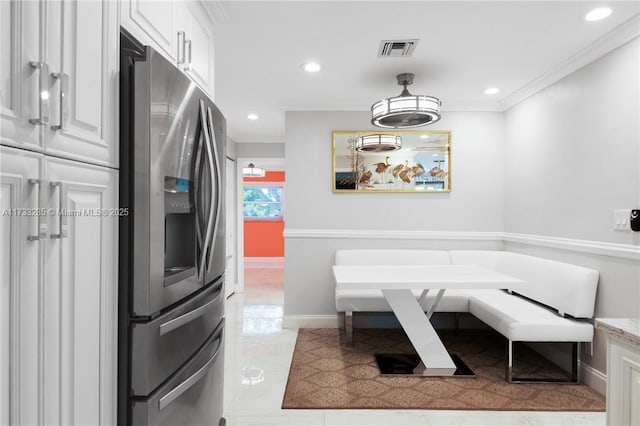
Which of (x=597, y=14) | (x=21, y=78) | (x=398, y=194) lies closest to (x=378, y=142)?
(x=398, y=194)

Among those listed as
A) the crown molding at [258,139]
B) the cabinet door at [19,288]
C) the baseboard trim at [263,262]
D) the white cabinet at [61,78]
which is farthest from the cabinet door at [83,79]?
the baseboard trim at [263,262]

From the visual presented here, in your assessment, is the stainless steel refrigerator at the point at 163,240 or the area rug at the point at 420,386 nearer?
the stainless steel refrigerator at the point at 163,240

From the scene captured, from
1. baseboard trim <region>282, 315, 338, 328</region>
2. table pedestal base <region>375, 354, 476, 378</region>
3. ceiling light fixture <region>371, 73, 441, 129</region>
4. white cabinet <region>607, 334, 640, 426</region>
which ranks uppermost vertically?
ceiling light fixture <region>371, 73, 441, 129</region>

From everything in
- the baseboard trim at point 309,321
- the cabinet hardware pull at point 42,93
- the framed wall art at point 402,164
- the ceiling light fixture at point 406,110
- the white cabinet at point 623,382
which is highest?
the ceiling light fixture at point 406,110

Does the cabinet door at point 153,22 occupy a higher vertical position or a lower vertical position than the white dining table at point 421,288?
higher

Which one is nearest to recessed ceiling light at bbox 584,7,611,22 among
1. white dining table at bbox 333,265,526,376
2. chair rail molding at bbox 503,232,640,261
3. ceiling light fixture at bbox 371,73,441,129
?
ceiling light fixture at bbox 371,73,441,129

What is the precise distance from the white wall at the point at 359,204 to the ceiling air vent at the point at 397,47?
4.43ft

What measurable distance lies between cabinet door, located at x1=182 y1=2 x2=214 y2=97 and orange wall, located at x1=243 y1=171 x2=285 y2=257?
711cm

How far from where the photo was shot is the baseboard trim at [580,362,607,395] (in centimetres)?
252

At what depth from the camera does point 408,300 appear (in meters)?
2.91

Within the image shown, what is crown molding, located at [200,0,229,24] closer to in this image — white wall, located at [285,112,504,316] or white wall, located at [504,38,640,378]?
white wall, located at [285,112,504,316]

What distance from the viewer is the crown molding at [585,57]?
2324mm

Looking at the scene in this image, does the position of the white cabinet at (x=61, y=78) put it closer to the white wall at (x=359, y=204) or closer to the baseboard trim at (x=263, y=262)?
the white wall at (x=359, y=204)

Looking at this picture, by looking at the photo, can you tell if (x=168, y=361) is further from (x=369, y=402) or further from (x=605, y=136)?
(x=605, y=136)
